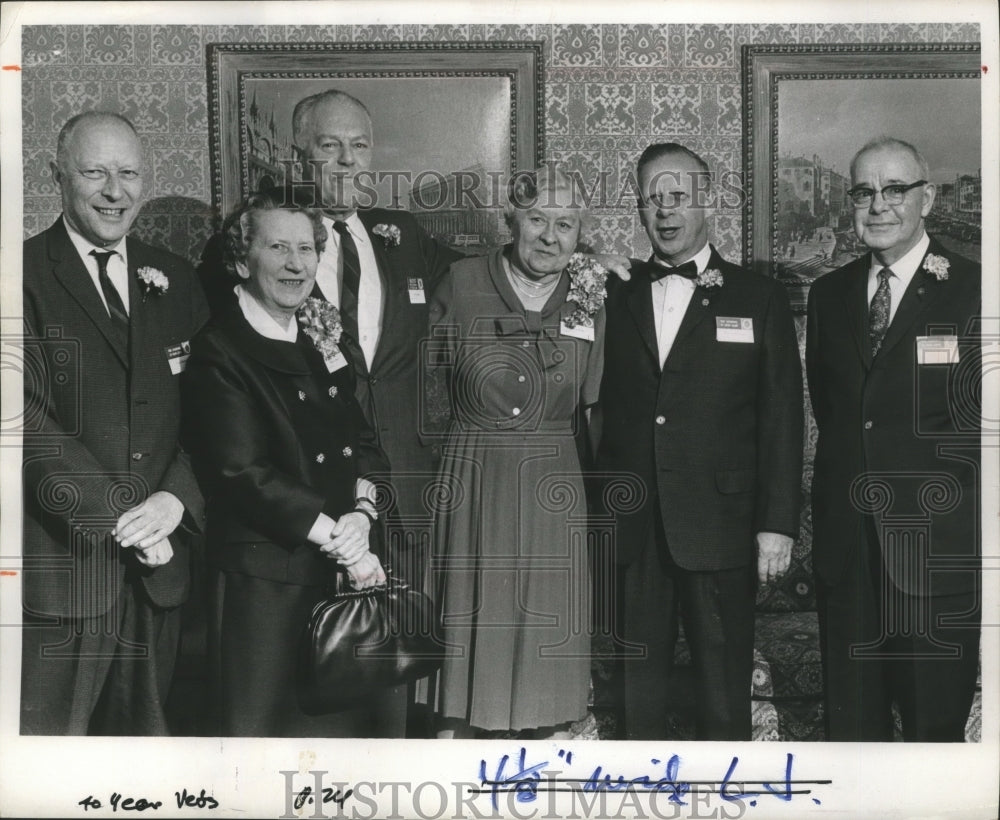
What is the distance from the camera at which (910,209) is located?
4.40 metres

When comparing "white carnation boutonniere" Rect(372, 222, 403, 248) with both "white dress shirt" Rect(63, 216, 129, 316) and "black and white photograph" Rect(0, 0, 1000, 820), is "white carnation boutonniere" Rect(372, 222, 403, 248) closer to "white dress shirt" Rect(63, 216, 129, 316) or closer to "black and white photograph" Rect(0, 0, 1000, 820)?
"black and white photograph" Rect(0, 0, 1000, 820)

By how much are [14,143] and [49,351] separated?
0.83m

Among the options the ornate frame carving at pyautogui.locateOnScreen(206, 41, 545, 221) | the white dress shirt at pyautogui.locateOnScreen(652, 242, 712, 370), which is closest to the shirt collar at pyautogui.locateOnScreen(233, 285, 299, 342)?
the ornate frame carving at pyautogui.locateOnScreen(206, 41, 545, 221)

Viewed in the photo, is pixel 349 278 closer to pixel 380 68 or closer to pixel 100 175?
pixel 380 68

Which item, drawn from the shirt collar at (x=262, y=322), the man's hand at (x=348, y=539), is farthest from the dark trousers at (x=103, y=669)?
the shirt collar at (x=262, y=322)

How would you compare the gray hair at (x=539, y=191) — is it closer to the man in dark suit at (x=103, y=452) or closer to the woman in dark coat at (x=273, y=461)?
the woman in dark coat at (x=273, y=461)

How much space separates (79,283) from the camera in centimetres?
434

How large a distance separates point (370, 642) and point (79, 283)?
1774 millimetres

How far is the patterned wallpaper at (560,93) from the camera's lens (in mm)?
4406

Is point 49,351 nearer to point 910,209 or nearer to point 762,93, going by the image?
point 762,93

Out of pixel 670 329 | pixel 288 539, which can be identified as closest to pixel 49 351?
pixel 288 539

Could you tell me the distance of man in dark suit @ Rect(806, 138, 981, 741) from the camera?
4.37 m

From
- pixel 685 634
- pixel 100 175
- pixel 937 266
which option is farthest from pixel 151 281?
pixel 937 266

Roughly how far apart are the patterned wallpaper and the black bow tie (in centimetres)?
12
